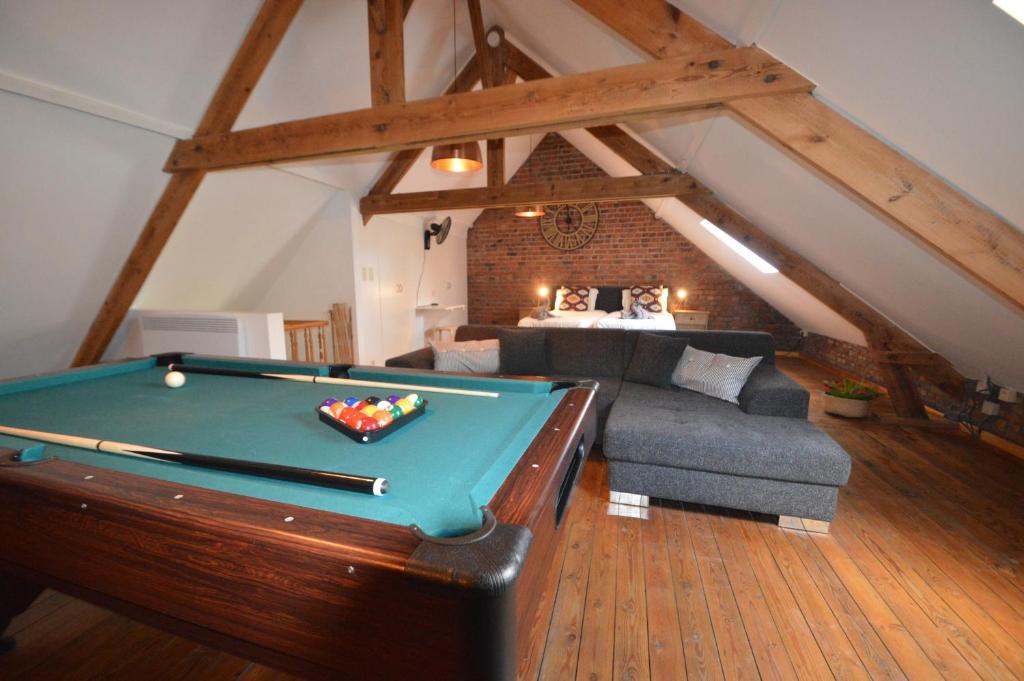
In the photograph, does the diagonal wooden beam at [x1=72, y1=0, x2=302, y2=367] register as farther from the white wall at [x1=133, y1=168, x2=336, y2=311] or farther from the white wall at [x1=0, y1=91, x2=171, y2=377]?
the white wall at [x1=133, y1=168, x2=336, y2=311]

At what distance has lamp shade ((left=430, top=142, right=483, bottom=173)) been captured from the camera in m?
3.06

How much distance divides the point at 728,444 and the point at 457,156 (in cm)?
255

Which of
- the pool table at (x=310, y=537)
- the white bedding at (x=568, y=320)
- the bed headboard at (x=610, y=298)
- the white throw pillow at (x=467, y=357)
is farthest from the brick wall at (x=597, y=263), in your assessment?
the pool table at (x=310, y=537)

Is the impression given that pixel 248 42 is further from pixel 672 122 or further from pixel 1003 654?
pixel 1003 654

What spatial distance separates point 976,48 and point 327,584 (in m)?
1.95

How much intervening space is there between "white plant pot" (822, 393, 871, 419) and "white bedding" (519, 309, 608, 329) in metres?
2.40

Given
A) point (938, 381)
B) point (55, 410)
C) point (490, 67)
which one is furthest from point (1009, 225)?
point (490, 67)

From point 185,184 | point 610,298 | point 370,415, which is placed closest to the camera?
point 370,415

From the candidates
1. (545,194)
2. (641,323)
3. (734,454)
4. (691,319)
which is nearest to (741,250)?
(641,323)

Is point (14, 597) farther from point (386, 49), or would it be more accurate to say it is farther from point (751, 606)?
point (386, 49)

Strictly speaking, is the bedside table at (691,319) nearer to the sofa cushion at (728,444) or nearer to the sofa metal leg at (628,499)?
the sofa cushion at (728,444)

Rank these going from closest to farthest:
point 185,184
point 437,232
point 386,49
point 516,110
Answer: point 516,110
point 386,49
point 185,184
point 437,232

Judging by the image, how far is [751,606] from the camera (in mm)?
1519

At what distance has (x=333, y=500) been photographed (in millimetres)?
812
